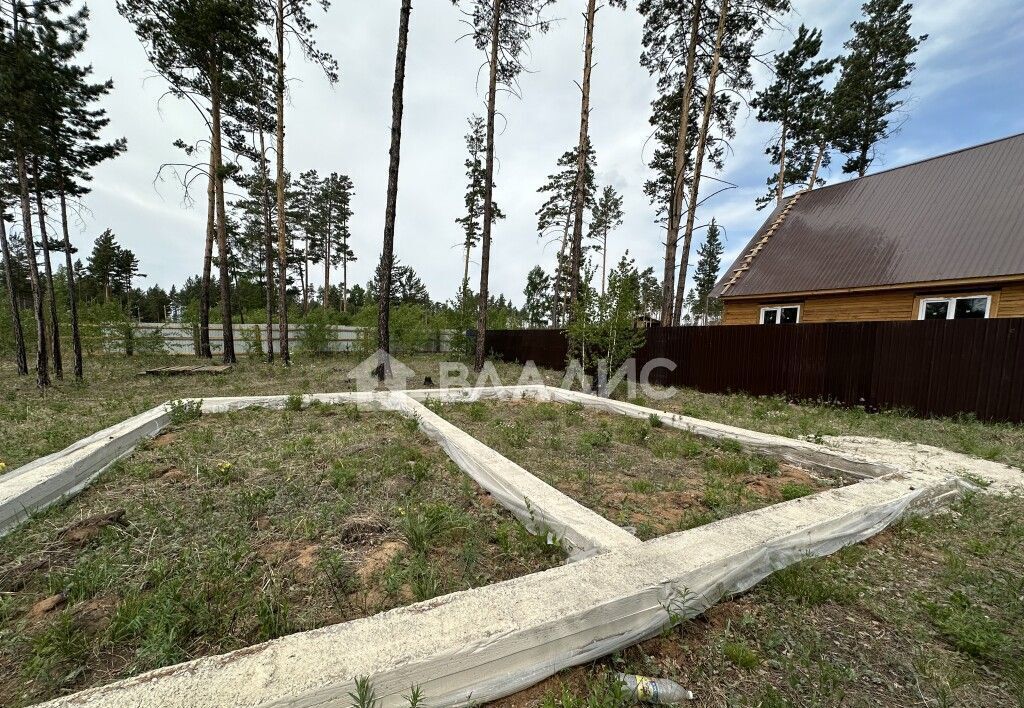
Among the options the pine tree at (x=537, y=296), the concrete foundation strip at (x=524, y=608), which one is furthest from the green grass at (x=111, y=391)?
the pine tree at (x=537, y=296)

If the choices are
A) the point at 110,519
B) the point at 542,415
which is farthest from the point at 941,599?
the point at 110,519

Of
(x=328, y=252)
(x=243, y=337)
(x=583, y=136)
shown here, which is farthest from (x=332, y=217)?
(x=583, y=136)

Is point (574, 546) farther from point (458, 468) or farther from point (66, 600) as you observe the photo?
point (66, 600)

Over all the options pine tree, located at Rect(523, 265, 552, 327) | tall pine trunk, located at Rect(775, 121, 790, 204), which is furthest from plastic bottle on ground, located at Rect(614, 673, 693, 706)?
pine tree, located at Rect(523, 265, 552, 327)

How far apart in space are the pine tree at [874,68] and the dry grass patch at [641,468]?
19.7m

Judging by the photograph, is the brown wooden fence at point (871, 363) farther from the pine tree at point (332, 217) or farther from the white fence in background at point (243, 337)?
the pine tree at point (332, 217)

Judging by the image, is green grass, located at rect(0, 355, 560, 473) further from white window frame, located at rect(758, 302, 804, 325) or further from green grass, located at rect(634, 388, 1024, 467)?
white window frame, located at rect(758, 302, 804, 325)

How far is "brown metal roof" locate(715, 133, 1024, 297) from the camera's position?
25.7ft

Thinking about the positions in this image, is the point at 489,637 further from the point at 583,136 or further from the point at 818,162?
the point at 818,162

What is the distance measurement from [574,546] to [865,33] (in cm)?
2434

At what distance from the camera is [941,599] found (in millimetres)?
1800

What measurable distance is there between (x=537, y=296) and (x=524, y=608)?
4795cm

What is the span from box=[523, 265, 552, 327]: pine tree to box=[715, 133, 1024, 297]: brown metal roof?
34.2 meters

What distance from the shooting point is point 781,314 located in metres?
10.6
